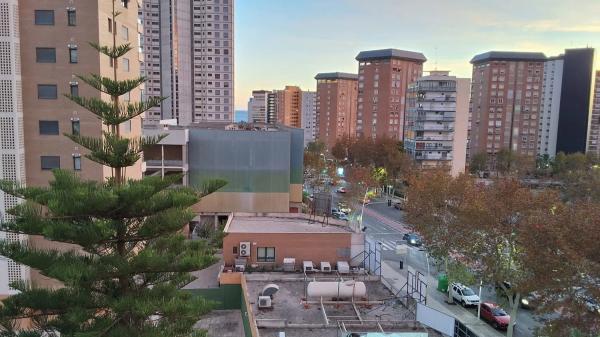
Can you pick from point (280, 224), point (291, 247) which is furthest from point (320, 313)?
point (280, 224)

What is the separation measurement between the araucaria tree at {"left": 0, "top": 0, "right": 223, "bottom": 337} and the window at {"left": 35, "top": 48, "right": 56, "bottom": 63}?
11794 mm

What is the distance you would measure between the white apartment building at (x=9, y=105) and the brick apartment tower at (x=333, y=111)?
7389 cm

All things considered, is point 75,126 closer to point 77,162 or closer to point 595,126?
point 77,162

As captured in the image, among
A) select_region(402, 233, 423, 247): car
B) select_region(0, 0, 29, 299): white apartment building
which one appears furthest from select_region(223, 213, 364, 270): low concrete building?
select_region(402, 233, 423, 247): car

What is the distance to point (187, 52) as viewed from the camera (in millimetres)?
56906

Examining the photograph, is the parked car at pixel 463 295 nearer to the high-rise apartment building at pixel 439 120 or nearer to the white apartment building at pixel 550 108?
the high-rise apartment building at pixel 439 120

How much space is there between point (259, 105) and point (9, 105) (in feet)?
422

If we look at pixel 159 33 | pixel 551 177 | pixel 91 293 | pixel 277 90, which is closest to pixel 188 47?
pixel 159 33

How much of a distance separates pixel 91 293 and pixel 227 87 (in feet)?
174

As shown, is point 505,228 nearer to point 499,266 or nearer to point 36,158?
point 499,266

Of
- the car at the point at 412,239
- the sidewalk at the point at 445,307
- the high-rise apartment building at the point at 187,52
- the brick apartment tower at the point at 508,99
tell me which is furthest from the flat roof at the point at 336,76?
the sidewalk at the point at 445,307

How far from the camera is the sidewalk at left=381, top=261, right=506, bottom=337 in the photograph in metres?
16.8

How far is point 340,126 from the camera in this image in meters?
90.6

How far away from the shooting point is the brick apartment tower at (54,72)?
16.9 meters
